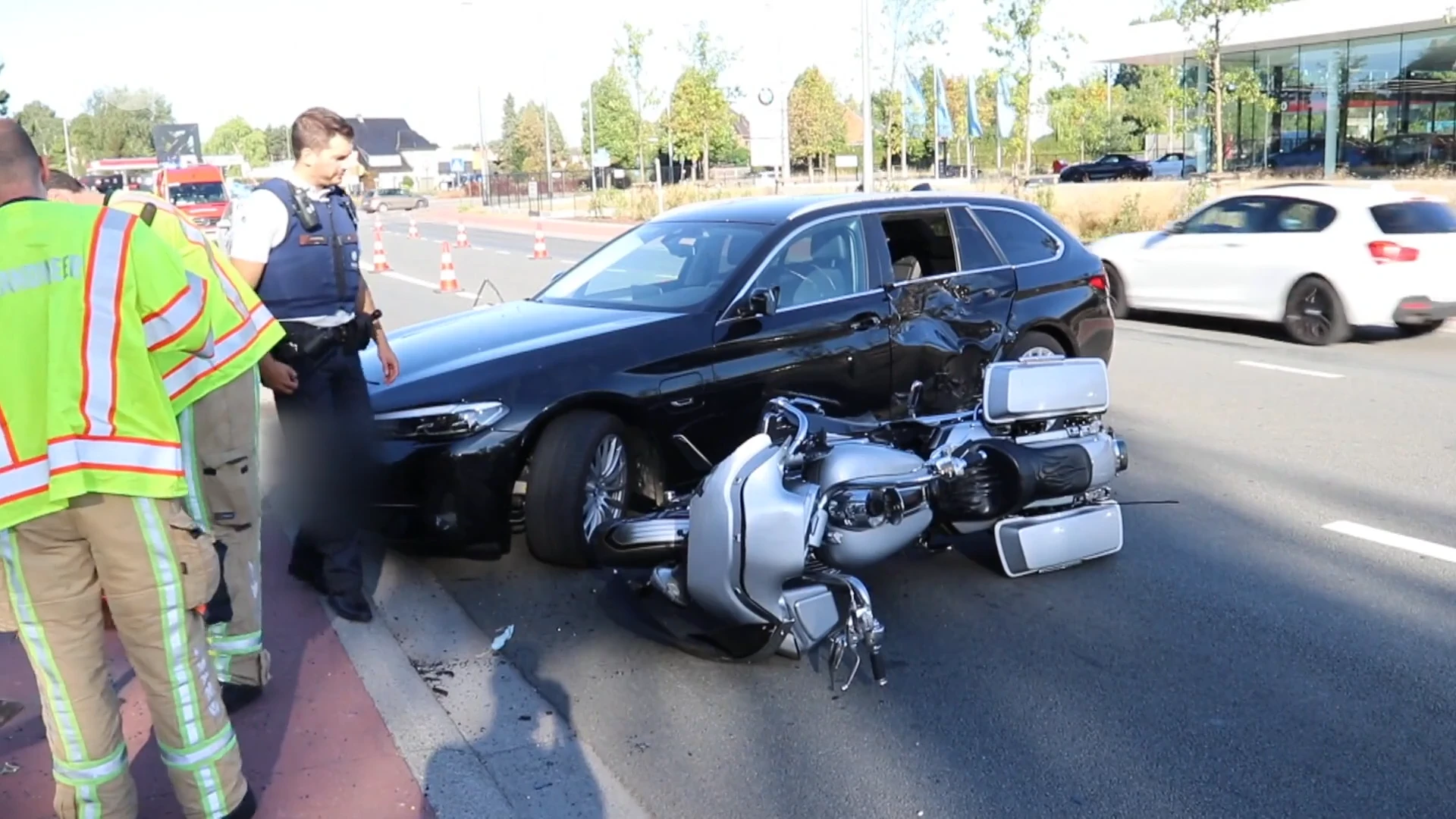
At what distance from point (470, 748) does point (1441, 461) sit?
6.01 meters

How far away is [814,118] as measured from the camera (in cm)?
6919

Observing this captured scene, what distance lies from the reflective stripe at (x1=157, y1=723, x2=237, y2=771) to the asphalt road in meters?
1.19

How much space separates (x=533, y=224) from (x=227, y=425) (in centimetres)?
3824

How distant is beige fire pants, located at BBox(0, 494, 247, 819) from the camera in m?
3.01

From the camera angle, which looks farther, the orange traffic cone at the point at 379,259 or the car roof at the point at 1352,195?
the orange traffic cone at the point at 379,259

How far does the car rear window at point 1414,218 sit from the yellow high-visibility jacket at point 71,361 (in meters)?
11.7

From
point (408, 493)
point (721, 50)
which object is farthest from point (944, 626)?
point (721, 50)

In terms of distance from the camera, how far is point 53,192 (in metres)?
3.97

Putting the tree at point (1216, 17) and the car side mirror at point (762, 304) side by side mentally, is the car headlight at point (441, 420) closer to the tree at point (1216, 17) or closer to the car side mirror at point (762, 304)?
the car side mirror at point (762, 304)

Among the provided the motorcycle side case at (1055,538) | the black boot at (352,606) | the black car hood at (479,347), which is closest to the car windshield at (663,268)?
the black car hood at (479,347)

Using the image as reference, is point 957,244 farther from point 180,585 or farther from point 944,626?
point 180,585

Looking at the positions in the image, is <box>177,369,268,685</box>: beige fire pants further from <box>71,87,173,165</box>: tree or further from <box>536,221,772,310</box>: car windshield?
<box>71,87,173,165</box>: tree

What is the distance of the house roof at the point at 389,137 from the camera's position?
117250mm

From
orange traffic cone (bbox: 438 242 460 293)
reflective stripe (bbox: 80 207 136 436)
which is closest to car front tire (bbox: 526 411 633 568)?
reflective stripe (bbox: 80 207 136 436)
